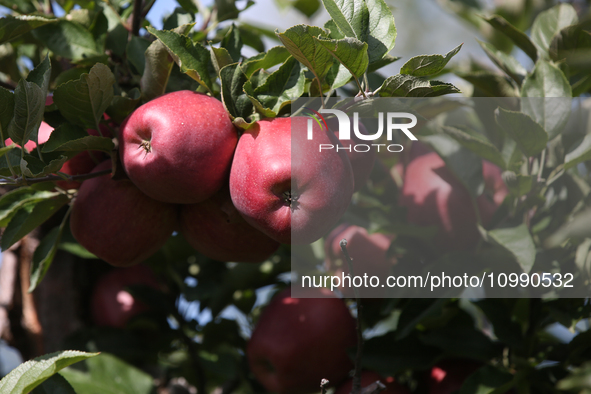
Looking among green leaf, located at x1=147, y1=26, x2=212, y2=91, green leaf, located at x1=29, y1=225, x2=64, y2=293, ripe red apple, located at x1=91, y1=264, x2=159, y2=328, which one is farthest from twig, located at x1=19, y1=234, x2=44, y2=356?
green leaf, located at x1=147, y1=26, x2=212, y2=91

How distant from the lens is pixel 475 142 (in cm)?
77

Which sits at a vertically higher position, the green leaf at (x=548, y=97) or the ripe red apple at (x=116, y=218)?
the green leaf at (x=548, y=97)

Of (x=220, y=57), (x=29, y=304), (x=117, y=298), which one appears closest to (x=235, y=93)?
(x=220, y=57)

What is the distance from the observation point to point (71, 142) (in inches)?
24.1

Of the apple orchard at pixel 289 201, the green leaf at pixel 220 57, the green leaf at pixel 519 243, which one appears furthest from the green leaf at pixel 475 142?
the green leaf at pixel 220 57

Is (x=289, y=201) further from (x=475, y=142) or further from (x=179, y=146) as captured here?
(x=475, y=142)

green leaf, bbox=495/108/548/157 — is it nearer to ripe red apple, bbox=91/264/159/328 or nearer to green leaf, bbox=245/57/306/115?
green leaf, bbox=245/57/306/115

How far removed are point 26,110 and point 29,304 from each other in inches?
31.0

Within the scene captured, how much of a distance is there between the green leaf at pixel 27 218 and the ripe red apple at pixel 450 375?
0.70 m

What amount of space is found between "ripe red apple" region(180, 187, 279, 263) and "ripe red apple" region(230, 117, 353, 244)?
0.28 feet

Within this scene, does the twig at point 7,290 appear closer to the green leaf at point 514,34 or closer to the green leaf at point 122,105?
the green leaf at point 122,105

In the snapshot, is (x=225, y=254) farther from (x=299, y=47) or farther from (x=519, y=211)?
(x=519, y=211)

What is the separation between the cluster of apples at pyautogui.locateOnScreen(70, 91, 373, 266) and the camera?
576 millimetres

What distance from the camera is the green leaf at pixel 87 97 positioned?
64 centimetres
